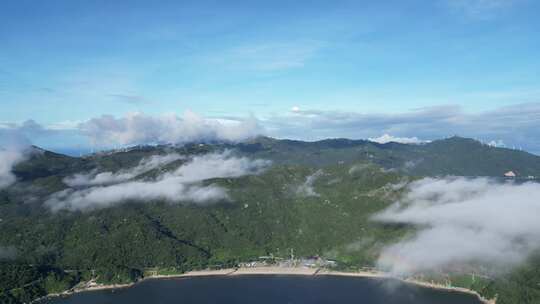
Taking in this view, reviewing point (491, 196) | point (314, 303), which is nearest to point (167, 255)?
point (314, 303)

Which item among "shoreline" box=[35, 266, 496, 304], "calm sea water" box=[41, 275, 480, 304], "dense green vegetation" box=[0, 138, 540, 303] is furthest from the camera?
"dense green vegetation" box=[0, 138, 540, 303]

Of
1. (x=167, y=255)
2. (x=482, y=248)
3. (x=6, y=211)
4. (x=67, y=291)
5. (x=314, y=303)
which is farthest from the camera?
(x=6, y=211)

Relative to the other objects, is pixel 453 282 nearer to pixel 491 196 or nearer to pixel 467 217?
pixel 467 217

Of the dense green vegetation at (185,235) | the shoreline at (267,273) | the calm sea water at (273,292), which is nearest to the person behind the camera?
the calm sea water at (273,292)

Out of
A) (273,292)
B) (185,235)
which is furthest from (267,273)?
(185,235)

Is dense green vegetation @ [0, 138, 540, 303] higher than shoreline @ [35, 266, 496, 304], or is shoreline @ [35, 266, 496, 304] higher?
dense green vegetation @ [0, 138, 540, 303]

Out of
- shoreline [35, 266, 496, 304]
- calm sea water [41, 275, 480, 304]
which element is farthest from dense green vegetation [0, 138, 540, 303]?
calm sea water [41, 275, 480, 304]

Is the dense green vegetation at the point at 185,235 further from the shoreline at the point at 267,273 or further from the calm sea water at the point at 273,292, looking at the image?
the calm sea water at the point at 273,292

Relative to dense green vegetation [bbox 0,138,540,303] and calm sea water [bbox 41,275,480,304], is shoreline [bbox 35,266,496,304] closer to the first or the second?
dense green vegetation [bbox 0,138,540,303]

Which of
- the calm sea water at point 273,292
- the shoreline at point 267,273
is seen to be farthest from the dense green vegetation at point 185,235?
the calm sea water at point 273,292
